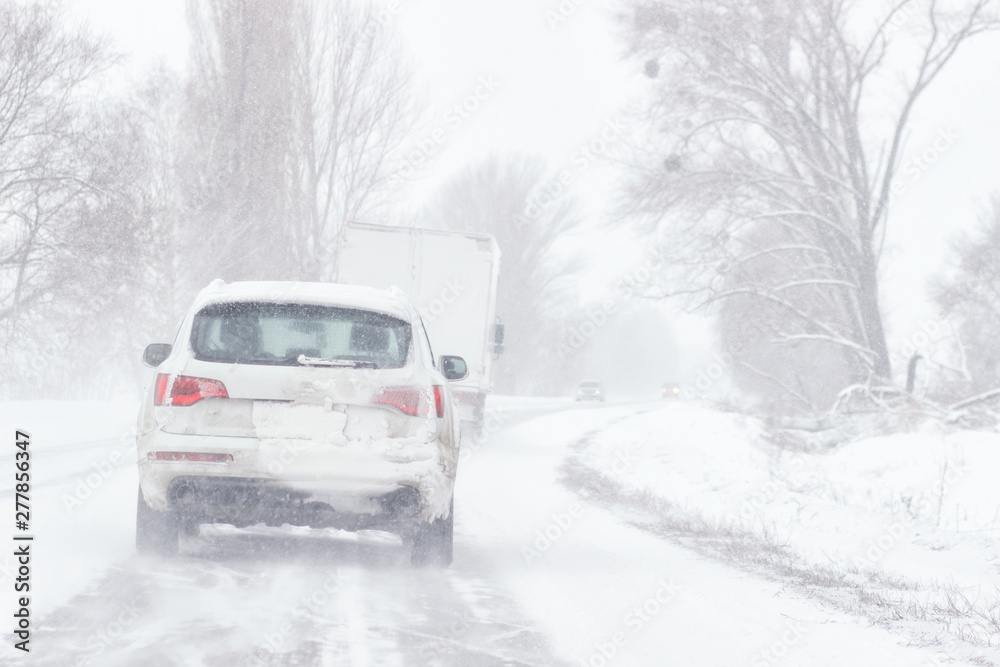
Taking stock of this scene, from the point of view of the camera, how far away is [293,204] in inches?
1187

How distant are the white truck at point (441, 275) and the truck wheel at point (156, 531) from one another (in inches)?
401

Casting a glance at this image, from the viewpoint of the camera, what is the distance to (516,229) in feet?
178

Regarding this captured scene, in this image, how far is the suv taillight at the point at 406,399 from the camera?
597cm

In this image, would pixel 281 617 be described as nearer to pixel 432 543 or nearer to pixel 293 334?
pixel 432 543

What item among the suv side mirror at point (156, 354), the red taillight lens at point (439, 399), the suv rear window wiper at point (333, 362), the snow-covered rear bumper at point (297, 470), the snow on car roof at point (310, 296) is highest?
the snow on car roof at point (310, 296)

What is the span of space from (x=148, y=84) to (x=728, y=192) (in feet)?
71.9

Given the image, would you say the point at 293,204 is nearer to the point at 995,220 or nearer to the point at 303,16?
the point at 303,16

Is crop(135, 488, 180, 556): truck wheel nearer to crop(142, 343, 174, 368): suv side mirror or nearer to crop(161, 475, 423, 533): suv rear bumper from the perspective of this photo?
crop(161, 475, 423, 533): suv rear bumper

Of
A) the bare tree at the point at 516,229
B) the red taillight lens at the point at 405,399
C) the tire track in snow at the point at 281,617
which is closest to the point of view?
the tire track in snow at the point at 281,617

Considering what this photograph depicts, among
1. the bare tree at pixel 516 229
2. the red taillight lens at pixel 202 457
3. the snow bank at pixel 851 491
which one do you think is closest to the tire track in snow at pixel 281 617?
the red taillight lens at pixel 202 457

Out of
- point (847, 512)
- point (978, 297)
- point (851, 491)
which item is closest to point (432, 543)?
point (847, 512)

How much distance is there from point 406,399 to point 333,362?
1.57 feet

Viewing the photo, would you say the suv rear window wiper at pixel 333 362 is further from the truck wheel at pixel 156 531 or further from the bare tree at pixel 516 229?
the bare tree at pixel 516 229

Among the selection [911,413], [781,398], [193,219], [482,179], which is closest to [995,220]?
[781,398]
